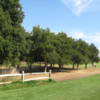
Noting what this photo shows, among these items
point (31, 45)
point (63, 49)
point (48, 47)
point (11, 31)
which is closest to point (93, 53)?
point (63, 49)

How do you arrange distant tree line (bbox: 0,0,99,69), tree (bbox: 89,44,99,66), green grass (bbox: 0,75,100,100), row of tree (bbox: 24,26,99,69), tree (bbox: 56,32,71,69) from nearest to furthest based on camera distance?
1. green grass (bbox: 0,75,100,100)
2. distant tree line (bbox: 0,0,99,69)
3. row of tree (bbox: 24,26,99,69)
4. tree (bbox: 56,32,71,69)
5. tree (bbox: 89,44,99,66)

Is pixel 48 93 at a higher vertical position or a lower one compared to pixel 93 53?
lower

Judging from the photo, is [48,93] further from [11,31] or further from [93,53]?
[93,53]

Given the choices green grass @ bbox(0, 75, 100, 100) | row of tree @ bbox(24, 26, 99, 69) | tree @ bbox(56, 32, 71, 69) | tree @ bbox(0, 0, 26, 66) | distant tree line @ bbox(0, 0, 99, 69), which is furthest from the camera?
tree @ bbox(56, 32, 71, 69)

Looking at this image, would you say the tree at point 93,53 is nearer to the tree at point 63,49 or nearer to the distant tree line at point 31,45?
the distant tree line at point 31,45

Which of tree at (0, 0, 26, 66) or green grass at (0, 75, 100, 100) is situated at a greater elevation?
tree at (0, 0, 26, 66)

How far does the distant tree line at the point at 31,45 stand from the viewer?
2245 centimetres

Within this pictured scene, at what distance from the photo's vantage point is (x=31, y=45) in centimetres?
3756

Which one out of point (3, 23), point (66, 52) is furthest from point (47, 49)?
point (3, 23)

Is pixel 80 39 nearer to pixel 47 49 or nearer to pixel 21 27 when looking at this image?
pixel 47 49

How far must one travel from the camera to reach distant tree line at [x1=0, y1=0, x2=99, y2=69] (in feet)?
73.7

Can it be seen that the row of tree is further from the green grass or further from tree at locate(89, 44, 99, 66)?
tree at locate(89, 44, 99, 66)

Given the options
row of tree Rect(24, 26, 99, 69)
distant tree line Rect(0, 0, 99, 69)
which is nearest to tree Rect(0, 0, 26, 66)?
distant tree line Rect(0, 0, 99, 69)

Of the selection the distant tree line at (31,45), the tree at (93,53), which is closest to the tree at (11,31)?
the distant tree line at (31,45)
